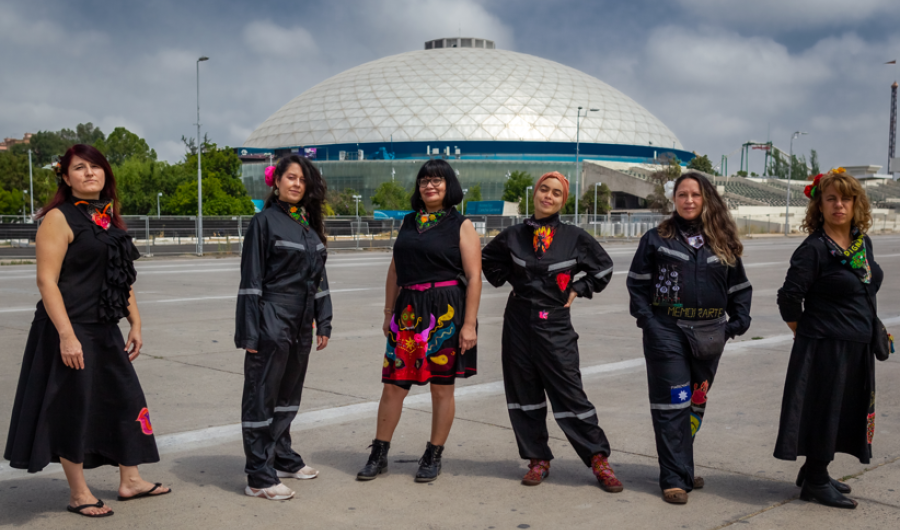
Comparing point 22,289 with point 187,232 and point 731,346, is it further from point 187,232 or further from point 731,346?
point 187,232

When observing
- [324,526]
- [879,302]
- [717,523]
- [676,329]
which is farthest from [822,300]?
[879,302]

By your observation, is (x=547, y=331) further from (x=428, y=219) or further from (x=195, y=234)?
(x=195, y=234)

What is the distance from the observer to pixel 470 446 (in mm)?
5316

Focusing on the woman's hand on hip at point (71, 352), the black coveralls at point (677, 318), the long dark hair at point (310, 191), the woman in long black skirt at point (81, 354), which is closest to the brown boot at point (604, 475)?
the black coveralls at point (677, 318)

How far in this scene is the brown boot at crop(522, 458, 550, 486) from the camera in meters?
4.54

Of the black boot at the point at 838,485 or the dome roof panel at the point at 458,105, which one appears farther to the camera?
the dome roof panel at the point at 458,105

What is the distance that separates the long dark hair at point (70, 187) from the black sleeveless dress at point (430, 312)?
1495 mm

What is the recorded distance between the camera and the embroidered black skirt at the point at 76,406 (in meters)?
3.89

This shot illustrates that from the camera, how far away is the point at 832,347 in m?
4.19

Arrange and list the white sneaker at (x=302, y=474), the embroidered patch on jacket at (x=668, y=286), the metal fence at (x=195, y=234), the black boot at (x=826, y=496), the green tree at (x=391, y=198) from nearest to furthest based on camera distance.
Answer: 1. the black boot at (x=826, y=496)
2. the embroidered patch on jacket at (x=668, y=286)
3. the white sneaker at (x=302, y=474)
4. the metal fence at (x=195, y=234)
5. the green tree at (x=391, y=198)

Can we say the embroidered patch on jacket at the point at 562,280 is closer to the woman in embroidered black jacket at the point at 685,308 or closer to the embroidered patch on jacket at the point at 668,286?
the woman in embroidered black jacket at the point at 685,308

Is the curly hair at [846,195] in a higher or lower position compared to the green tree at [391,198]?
lower

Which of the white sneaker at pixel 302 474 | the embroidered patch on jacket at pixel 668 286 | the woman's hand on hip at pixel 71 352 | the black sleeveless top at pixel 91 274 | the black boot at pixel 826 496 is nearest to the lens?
the woman's hand on hip at pixel 71 352

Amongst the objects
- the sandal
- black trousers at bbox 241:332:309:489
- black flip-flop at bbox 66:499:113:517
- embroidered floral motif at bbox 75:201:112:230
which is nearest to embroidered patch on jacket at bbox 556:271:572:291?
the sandal
